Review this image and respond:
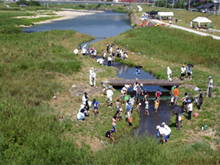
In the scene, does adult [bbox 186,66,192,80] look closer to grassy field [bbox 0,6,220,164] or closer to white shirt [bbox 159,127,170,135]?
grassy field [bbox 0,6,220,164]

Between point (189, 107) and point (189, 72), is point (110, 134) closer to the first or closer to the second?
point (189, 107)

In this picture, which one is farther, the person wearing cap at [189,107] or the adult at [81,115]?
the person wearing cap at [189,107]

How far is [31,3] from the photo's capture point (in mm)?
150375

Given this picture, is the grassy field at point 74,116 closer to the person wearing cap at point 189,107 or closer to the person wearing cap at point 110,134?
the person wearing cap at point 110,134

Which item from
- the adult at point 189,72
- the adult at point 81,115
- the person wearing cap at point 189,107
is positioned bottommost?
the adult at point 81,115

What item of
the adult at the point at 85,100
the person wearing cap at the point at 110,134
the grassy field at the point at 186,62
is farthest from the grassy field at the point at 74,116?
the adult at the point at 85,100

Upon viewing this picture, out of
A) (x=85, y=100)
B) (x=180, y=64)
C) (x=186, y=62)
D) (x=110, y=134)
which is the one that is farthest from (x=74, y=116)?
(x=186, y=62)

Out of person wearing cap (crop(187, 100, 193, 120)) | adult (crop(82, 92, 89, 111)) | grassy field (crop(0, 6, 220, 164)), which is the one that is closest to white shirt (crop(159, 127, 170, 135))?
grassy field (crop(0, 6, 220, 164))

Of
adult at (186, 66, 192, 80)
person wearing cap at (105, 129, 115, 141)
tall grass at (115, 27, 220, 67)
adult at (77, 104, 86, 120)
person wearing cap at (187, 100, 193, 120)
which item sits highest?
tall grass at (115, 27, 220, 67)

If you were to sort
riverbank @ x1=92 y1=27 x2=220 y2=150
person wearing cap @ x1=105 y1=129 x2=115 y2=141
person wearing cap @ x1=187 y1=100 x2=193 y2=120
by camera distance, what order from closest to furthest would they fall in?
1. person wearing cap @ x1=105 y1=129 x2=115 y2=141
2. riverbank @ x1=92 y1=27 x2=220 y2=150
3. person wearing cap @ x1=187 y1=100 x2=193 y2=120

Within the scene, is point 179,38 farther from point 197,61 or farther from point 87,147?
point 87,147

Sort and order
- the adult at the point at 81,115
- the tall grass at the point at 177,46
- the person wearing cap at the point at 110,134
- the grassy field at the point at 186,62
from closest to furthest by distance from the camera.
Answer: the grassy field at the point at 186,62
the person wearing cap at the point at 110,134
the adult at the point at 81,115
the tall grass at the point at 177,46

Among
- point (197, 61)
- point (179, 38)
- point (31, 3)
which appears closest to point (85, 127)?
point (197, 61)

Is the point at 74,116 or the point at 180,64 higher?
the point at 180,64
